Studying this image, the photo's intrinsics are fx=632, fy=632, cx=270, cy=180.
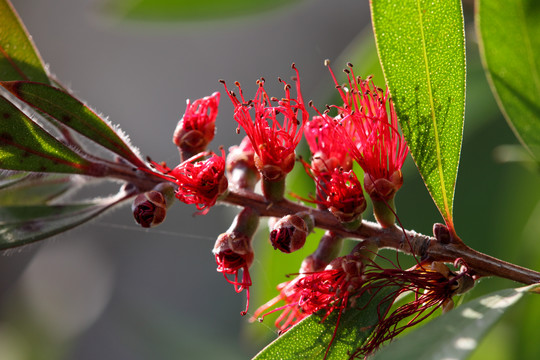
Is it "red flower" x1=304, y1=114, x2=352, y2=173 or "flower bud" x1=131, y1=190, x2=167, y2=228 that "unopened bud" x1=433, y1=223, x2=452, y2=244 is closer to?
"red flower" x1=304, y1=114, x2=352, y2=173

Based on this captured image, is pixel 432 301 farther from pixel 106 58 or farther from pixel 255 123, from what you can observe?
pixel 106 58

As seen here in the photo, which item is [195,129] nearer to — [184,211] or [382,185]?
[382,185]

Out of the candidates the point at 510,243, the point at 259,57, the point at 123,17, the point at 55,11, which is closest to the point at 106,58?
the point at 55,11

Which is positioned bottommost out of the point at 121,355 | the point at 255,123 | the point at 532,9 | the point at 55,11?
the point at 121,355

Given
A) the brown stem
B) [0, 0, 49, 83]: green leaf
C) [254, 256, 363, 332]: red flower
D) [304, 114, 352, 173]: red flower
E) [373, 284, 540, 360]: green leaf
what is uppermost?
[0, 0, 49, 83]: green leaf

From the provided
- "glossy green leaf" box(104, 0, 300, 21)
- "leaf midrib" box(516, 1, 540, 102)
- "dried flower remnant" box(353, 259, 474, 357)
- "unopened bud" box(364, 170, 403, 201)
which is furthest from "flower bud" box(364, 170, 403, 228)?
"glossy green leaf" box(104, 0, 300, 21)

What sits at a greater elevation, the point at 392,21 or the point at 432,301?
the point at 392,21

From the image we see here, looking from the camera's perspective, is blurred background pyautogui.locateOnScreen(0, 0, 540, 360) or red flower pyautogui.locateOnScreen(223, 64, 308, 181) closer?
red flower pyautogui.locateOnScreen(223, 64, 308, 181)
